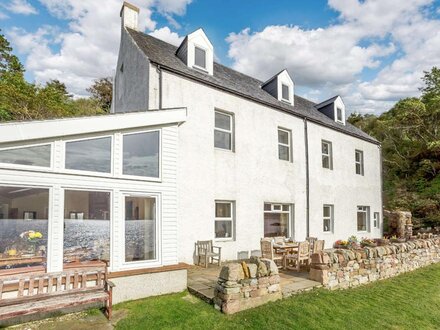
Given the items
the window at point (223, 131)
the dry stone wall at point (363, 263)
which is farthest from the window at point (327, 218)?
the window at point (223, 131)

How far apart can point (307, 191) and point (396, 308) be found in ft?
25.0

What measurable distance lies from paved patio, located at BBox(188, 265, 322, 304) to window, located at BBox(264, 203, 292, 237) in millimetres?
3396

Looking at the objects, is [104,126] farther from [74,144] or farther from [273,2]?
[273,2]

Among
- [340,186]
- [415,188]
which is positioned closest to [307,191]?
[340,186]

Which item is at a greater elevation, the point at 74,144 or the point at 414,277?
the point at 74,144

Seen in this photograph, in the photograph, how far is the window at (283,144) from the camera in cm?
1341

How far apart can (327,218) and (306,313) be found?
1044 cm

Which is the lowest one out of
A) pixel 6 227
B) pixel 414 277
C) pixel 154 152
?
pixel 414 277

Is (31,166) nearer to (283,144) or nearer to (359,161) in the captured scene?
(283,144)

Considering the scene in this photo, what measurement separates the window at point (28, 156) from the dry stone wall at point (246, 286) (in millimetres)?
4433

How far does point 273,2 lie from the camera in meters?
11.3

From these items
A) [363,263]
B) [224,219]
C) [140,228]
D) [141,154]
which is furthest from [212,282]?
[363,263]

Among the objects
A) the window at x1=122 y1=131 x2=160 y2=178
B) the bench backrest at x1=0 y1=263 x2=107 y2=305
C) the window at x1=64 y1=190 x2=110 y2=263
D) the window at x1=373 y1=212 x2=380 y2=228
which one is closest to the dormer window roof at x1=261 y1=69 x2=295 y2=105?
the window at x1=122 y1=131 x2=160 y2=178

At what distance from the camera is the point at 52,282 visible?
5.27 m
